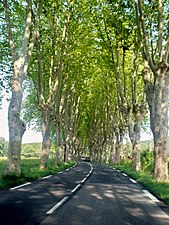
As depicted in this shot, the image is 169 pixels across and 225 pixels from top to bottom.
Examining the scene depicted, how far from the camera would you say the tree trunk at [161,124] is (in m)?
13.6

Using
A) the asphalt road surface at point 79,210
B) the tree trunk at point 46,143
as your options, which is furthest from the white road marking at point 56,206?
the tree trunk at point 46,143

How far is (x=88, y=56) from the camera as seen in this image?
31.0m

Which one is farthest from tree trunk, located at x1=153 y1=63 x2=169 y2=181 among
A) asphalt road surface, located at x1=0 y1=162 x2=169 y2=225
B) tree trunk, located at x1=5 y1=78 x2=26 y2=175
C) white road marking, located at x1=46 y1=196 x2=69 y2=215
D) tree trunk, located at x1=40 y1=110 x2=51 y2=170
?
tree trunk, located at x1=40 y1=110 x2=51 y2=170

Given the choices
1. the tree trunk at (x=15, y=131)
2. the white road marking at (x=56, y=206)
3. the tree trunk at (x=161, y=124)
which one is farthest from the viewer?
the tree trunk at (x=15, y=131)

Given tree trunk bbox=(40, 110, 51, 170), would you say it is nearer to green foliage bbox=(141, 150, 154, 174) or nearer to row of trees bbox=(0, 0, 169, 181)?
row of trees bbox=(0, 0, 169, 181)

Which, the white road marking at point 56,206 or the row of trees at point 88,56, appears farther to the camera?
the row of trees at point 88,56

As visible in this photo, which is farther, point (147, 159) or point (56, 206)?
point (147, 159)

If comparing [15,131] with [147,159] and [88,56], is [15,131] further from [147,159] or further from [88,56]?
[147,159]

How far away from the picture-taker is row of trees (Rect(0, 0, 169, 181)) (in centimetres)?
1435

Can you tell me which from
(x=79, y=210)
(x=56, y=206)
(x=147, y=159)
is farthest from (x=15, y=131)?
(x=147, y=159)

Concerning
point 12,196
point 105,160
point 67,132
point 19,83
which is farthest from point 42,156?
point 105,160

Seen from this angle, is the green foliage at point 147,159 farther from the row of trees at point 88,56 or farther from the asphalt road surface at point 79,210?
the asphalt road surface at point 79,210

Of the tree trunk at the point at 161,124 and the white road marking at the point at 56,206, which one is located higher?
the tree trunk at the point at 161,124

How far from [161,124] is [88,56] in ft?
59.9
